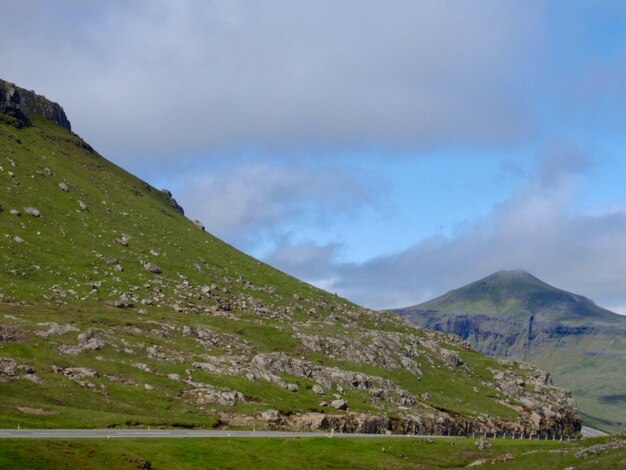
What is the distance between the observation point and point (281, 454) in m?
110

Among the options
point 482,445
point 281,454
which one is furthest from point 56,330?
point 482,445

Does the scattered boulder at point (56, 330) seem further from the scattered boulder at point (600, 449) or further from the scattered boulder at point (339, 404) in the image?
the scattered boulder at point (600, 449)

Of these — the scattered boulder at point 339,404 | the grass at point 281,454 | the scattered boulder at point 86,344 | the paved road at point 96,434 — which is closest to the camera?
the grass at point 281,454

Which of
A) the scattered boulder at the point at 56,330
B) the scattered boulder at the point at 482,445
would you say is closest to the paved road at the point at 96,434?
the scattered boulder at the point at 482,445

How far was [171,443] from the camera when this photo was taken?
323ft

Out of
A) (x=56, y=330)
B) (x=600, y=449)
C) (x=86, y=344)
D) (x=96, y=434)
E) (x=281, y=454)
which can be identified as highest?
(x=56, y=330)

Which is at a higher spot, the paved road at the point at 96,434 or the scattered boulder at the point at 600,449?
the scattered boulder at the point at 600,449

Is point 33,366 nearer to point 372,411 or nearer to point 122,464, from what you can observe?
point 122,464

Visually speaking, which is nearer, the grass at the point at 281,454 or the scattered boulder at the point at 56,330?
the grass at the point at 281,454

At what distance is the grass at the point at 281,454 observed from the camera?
80250 mm

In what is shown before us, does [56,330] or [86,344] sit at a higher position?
[56,330]

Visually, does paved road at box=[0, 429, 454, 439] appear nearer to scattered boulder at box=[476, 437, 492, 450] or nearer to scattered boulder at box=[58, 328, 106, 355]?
scattered boulder at box=[476, 437, 492, 450]

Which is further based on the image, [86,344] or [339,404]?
[339,404]

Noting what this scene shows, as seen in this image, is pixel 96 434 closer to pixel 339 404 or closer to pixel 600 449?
pixel 600 449
